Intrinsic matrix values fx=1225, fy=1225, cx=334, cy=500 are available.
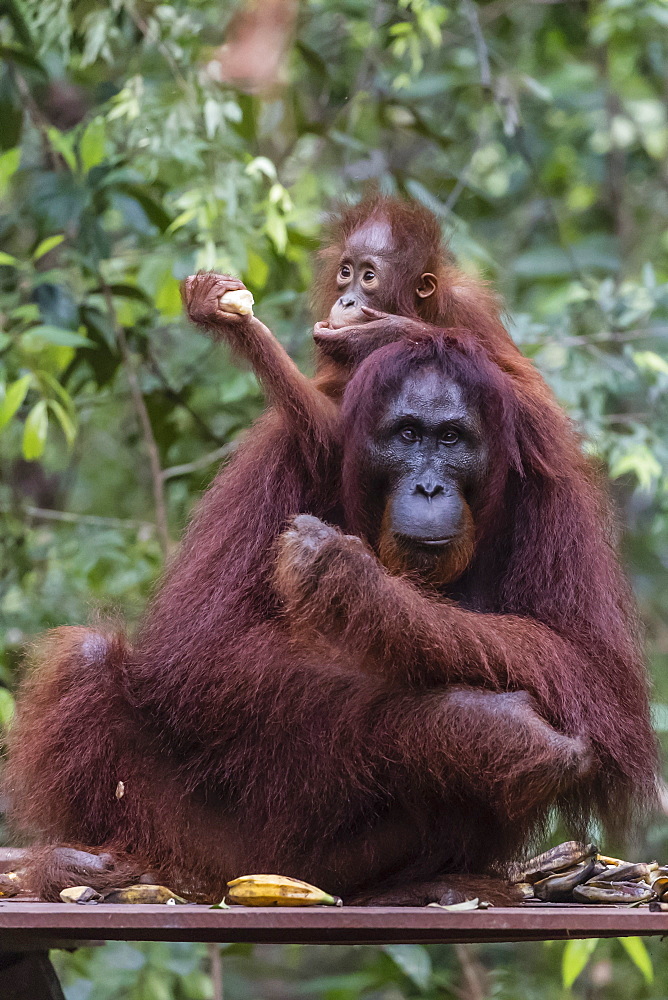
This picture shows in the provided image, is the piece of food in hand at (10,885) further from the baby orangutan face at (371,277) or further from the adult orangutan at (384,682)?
the baby orangutan face at (371,277)

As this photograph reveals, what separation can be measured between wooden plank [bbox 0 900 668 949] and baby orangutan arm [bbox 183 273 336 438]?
83 cm

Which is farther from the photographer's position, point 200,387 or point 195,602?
point 200,387

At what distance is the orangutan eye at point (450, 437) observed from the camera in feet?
6.89

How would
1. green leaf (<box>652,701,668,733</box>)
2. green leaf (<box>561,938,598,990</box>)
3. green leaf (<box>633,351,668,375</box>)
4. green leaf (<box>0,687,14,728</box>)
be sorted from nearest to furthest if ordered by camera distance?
1. green leaf (<box>0,687,14,728</box>)
2. green leaf (<box>561,938,598,990</box>)
3. green leaf (<box>652,701,668,733</box>)
4. green leaf (<box>633,351,668,375</box>)

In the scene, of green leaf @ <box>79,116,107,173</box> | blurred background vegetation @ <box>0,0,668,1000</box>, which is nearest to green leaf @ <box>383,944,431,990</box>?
blurred background vegetation @ <box>0,0,668,1000</box>

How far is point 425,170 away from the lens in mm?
5441

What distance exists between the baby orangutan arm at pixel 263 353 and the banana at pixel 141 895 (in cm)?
89

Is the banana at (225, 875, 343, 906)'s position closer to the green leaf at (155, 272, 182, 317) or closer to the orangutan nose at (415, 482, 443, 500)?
the orangutan nose at (415, 482, 443, 500)

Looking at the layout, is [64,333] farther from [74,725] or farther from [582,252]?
[582,252]

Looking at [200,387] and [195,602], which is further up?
[200,387]

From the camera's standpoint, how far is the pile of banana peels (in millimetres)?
2350

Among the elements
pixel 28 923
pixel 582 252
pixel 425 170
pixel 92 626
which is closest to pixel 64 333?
pixel 92 626

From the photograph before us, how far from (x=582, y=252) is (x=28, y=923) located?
4.45m

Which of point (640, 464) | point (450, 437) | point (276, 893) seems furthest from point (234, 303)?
point (640, 464)
